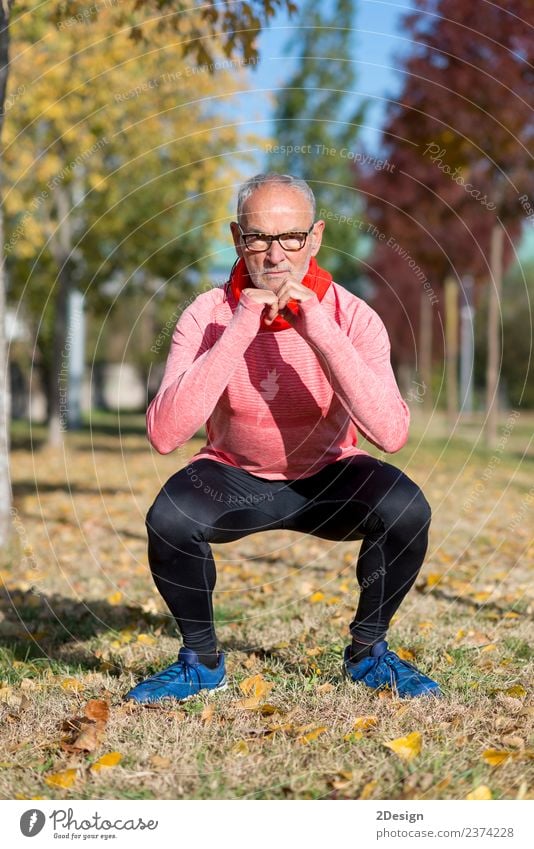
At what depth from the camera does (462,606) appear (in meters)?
5.27

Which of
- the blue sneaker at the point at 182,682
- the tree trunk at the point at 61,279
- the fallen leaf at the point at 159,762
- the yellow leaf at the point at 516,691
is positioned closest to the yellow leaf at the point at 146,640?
the blue sneaker at the point at 182,682

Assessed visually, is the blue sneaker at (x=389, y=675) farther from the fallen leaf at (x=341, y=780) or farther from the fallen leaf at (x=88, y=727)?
the fallen leaf at (x=88, y=727)

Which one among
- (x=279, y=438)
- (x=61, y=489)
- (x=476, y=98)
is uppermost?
(x=476, y=98)

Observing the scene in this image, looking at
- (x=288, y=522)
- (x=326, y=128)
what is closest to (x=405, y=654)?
(x=288, y=522)

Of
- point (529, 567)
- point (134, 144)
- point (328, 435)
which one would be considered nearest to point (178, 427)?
point (328, 435)

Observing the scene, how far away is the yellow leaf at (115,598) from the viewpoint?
221 inches

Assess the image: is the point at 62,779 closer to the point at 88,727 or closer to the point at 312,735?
the point at 88,727

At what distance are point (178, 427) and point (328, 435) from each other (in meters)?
0.63

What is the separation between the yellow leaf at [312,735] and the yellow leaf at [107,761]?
56 cm

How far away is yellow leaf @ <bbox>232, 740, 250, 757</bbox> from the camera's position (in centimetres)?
297

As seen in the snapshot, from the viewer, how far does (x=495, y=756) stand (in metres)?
2.90

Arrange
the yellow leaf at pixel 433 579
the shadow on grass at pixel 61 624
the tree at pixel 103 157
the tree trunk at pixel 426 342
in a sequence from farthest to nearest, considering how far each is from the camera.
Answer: the tree trunk at pixel 426 342
the tree at pixel 103 157
the yellow leaf at pixel 433 579
the shadow on grass at pixel 61 624

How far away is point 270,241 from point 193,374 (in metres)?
0.52
